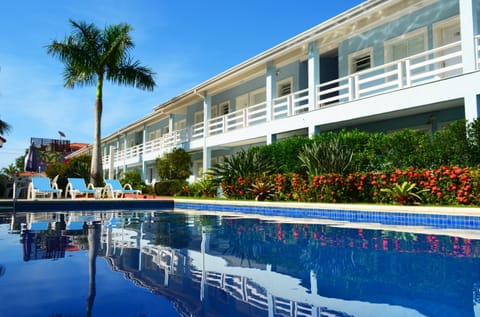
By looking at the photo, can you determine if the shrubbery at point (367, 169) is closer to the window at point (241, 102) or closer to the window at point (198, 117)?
the window at point (241, 102)

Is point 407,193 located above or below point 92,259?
above

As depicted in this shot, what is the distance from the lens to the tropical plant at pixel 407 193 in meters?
8.92

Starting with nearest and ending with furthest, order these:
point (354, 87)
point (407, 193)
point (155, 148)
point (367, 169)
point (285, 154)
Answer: point (407, 193) < point (367, 169) < point (285, 154) < point (354, 87) < point (155, 148)

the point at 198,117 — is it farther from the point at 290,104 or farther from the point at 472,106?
the point at 472,106

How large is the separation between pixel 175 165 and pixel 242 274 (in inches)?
678

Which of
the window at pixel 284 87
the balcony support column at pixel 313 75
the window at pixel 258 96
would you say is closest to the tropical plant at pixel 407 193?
the balcony support column at pixel 313 75

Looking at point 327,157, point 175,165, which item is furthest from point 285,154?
point 175,165

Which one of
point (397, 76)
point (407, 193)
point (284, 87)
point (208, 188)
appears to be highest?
point (284, 87)

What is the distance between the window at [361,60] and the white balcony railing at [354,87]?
35 centimetres

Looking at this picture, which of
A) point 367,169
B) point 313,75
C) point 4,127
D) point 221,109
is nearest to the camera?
point 367,169

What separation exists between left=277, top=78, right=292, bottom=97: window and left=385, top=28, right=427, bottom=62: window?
521 centimetres

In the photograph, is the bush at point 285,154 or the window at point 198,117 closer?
the bush at point 285,154

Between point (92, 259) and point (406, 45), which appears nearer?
point (92, 259)

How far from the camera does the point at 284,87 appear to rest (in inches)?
736
